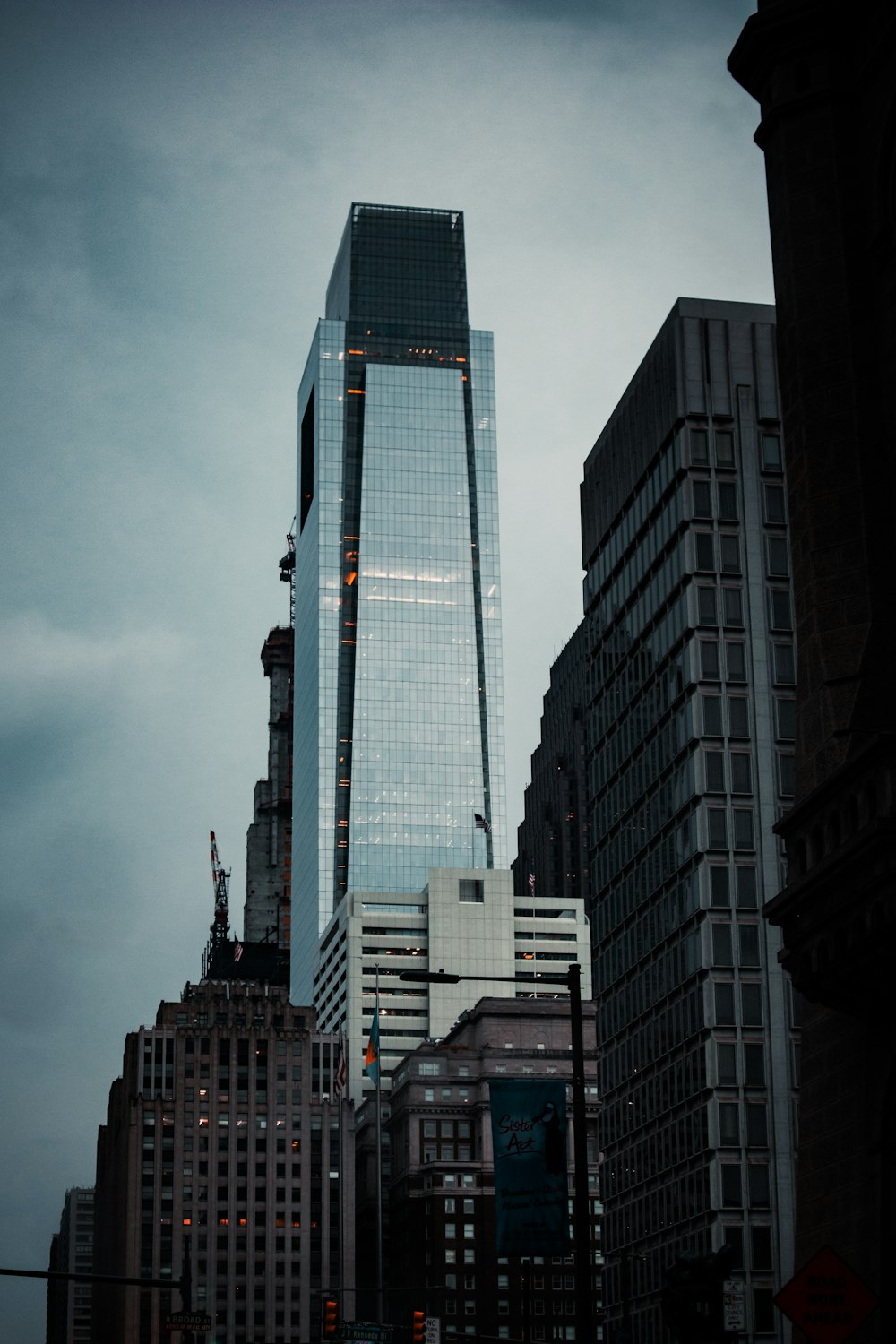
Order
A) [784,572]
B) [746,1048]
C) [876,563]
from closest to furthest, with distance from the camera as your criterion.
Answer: [876,563]
[746,1048]
[784,572]

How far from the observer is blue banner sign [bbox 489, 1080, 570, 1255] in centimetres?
3828

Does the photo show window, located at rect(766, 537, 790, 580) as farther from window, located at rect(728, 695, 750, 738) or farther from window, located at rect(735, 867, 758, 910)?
window, located at rect(735, 867, 758, 910)

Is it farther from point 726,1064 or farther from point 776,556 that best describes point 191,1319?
point 776,556

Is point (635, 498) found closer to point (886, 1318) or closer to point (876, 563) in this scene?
point (876, 563)

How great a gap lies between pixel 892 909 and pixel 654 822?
77581mm

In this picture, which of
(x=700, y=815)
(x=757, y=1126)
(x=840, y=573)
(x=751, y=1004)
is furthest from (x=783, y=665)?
(x=840, y=573)

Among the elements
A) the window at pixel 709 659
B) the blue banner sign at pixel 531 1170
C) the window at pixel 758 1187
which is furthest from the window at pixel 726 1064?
the blue banner sign at pixel 531 1170

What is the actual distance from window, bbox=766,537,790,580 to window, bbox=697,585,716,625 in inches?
152

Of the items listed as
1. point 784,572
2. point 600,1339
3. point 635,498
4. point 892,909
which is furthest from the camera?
point 600,1339

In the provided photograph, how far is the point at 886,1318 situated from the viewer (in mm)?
36469

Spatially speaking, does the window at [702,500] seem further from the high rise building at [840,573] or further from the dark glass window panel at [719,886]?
the high rise building at [840,573]

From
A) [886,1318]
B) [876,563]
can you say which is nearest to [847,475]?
[876,563]

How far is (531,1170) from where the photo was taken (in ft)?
126

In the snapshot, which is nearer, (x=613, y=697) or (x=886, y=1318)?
(x=886, y=1318)
